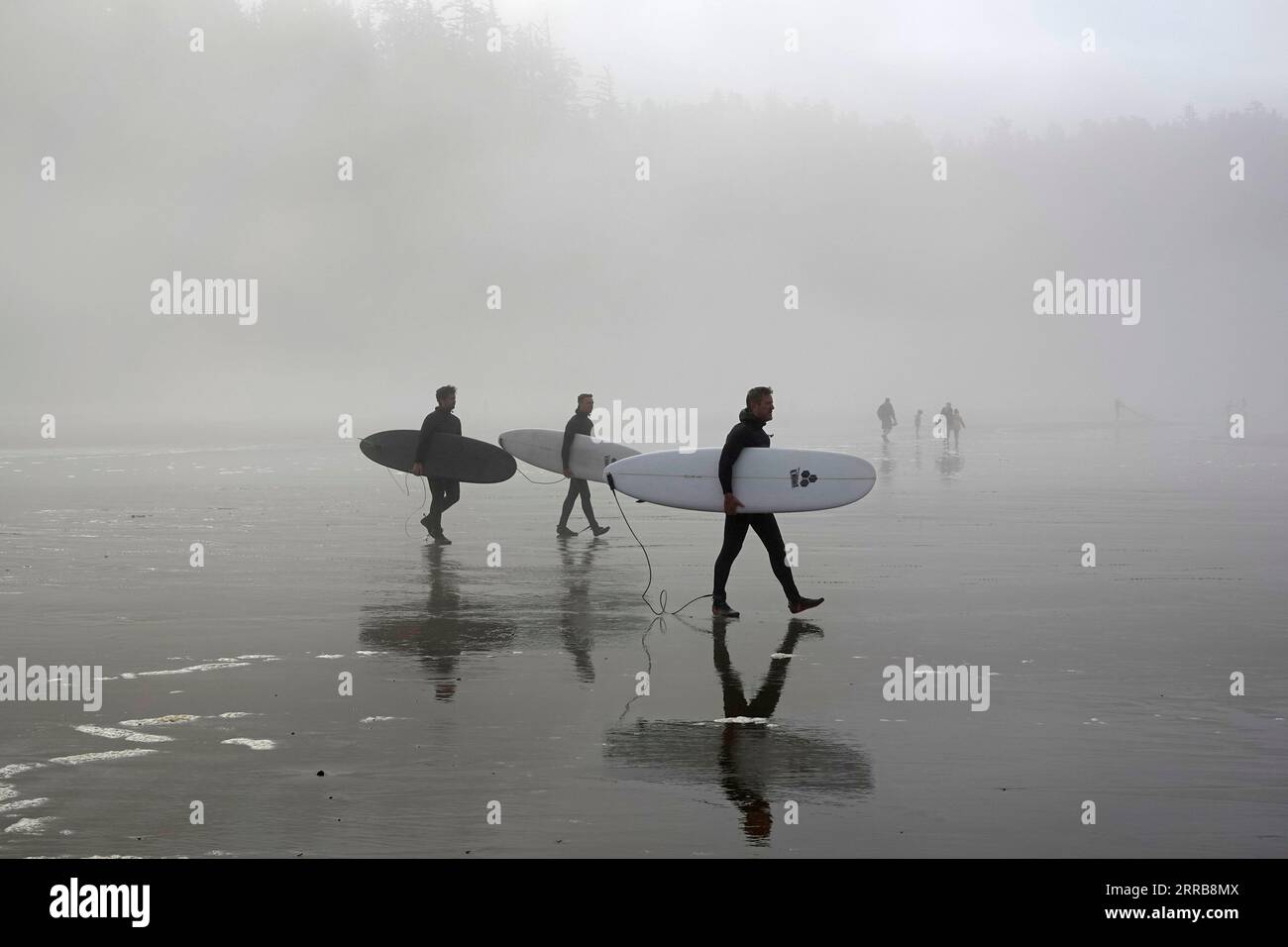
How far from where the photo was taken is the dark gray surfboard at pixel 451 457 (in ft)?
61.0

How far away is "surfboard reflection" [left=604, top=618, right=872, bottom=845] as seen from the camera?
650 cm

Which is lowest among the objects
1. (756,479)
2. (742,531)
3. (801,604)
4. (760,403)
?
(801,604)

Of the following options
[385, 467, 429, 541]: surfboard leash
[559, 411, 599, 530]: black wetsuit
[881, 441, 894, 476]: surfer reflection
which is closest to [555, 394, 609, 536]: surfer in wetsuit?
[559, 411, 599, 530]: black wetsuit

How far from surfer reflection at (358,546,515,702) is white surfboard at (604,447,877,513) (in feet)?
7.27

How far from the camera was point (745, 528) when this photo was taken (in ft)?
39.2

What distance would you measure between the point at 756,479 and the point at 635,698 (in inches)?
173

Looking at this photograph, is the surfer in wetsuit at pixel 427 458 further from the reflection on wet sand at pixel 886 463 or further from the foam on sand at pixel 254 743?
the reflection on wet sand at pixel 886 463

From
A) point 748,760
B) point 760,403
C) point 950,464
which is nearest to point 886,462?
point 950,464

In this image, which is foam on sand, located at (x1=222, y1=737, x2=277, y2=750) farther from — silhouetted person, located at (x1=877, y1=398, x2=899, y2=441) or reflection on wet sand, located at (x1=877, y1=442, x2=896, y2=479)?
silhouetted person, located at (x1=877, y1=398, x2=899, y2=441)

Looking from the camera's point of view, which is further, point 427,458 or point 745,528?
point 427,458

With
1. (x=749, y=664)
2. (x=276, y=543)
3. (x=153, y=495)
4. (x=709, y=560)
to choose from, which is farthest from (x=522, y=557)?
(x=153, y=495)

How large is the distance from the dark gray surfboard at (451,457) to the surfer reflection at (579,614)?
7.72 feet

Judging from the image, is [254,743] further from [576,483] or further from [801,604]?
[576,483]
